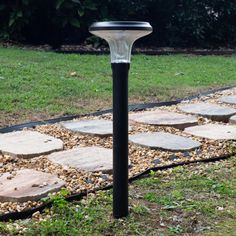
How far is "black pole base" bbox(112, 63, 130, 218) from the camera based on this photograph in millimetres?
2281

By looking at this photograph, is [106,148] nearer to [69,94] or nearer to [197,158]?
[197,158]

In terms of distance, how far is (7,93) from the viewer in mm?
5074

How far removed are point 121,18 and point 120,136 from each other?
8.43m

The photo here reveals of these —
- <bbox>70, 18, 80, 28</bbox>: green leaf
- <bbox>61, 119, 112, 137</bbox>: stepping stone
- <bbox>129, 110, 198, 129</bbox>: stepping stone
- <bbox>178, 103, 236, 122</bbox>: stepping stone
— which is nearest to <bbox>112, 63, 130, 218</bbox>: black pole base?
<bbox>61, 119, 112, 137</bbox>: stepping stone

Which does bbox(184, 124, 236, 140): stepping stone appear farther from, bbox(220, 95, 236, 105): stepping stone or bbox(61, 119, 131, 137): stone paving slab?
bbox(220, 95, 236, 105): stepping stone

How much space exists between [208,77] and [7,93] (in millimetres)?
2647

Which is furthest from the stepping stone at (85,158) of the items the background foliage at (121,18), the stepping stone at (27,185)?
the background foliage at (121,18)

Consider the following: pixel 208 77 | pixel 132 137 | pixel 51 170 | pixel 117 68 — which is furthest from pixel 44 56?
pixel 117 68

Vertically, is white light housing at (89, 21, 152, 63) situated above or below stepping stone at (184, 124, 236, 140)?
above

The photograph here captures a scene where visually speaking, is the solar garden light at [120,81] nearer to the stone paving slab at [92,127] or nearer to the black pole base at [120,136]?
the black pole base at [120,136]

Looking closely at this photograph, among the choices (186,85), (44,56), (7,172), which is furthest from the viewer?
(44,56)

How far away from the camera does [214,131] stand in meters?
3.88

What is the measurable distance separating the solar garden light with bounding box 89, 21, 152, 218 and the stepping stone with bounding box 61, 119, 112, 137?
1.35 metres

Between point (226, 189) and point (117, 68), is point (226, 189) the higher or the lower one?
the lower one
